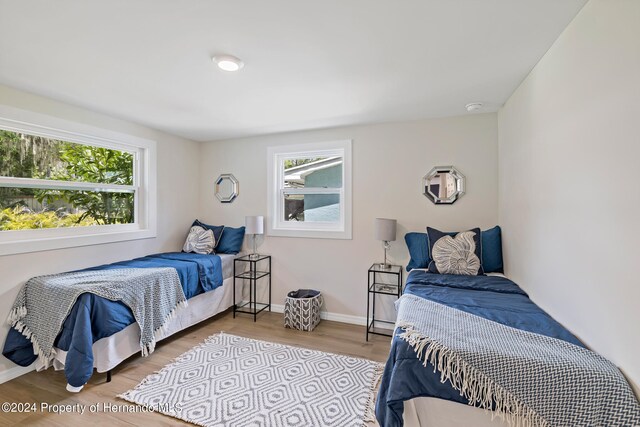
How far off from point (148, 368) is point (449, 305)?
241 centimetres

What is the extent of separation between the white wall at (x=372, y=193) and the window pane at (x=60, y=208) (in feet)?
4.07

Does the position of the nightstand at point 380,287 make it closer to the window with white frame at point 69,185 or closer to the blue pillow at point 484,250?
the blue pillow at point 484,250

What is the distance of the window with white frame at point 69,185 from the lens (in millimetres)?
2363

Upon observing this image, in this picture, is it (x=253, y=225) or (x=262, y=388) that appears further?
(x=253, y=225)

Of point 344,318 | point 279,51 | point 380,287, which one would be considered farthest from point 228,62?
point 344,318

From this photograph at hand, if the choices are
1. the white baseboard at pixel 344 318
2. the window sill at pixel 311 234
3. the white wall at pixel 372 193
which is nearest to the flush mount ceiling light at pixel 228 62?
the white wall at pixel 372 193

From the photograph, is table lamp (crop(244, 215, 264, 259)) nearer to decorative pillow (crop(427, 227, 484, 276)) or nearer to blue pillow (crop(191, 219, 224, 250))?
blue pillow (crop(191, 219, 224, 250))

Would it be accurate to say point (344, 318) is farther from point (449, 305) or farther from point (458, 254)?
point (449, 305)

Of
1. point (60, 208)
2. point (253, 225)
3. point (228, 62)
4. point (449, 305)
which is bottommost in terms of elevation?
point (449, 305)

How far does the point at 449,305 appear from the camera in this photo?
1.83 meters

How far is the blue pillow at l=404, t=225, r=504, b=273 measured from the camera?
104 inches

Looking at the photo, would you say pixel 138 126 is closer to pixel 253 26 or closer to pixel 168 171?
pixel 168 171

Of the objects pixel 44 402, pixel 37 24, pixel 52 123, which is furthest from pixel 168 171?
pixel 44 402

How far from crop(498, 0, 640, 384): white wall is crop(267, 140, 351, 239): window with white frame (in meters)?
1.84
